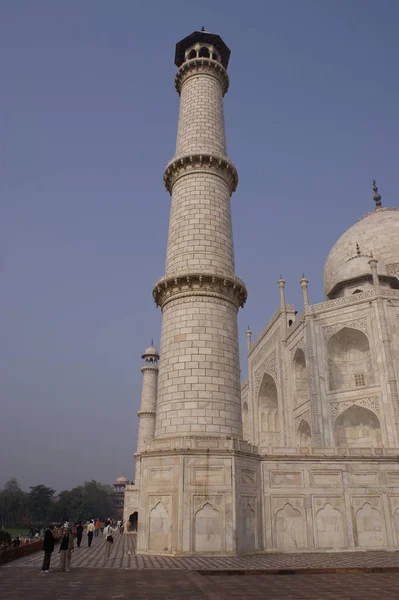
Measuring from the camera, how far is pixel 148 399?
36.7m

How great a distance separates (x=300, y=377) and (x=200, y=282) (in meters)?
16.3

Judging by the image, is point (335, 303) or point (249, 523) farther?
point (335, 303)

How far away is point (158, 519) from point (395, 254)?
2671cm

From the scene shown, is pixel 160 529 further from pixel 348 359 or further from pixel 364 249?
pixel 364 249

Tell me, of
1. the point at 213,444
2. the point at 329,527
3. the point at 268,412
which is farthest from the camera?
the point at 268,412

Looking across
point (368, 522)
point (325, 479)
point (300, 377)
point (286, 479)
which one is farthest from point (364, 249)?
point (286, 479)

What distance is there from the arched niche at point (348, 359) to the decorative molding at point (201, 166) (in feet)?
42.9

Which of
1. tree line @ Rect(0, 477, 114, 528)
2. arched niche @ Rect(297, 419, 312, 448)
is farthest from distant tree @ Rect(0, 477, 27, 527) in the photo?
arched niche @ Rect(297, 419, 312, 448)

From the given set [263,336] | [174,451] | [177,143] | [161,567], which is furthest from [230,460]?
[263,336]

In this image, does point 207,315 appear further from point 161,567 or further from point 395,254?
point 395,254

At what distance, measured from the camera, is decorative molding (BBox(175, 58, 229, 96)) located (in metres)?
18.8

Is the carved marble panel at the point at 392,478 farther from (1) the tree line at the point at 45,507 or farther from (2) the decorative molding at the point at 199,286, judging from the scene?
(1) the tree line at the point at 45,507

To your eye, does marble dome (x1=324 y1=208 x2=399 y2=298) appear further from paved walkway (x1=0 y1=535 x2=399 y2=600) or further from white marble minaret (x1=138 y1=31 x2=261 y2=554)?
paved walkway (x1=0 y1=535 x2=399 y2=600)

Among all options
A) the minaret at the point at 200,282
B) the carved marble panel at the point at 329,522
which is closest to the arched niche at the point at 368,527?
the carved marble panel at the point at 329,522
